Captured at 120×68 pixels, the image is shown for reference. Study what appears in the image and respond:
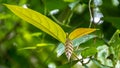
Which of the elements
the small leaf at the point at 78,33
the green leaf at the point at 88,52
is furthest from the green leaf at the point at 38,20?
the green leaf at the point at 88,52

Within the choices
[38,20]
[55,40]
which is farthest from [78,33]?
[55,40]

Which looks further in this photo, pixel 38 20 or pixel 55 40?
pixel 55 40

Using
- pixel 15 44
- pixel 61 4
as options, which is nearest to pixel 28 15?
pixel 61 4

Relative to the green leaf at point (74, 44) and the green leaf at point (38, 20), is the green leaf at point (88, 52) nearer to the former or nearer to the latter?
the green leaf at point (74, 44)

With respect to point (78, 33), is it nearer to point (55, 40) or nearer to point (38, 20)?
point (38, 20)

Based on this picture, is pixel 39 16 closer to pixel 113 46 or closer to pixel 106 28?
pixel 113 46

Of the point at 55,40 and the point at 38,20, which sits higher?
the point at 38,20
